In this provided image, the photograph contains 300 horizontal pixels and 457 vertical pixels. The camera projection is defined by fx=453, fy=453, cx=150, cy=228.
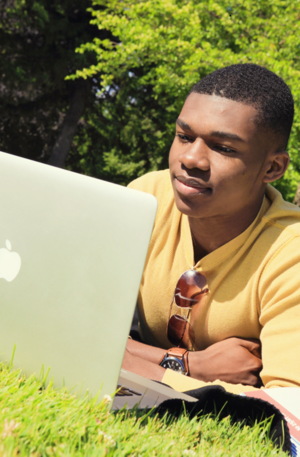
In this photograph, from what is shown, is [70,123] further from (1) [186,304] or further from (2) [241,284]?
(2) [241,284]

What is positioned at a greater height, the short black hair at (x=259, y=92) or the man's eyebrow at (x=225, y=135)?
the short black hair at (x=259, y=92)

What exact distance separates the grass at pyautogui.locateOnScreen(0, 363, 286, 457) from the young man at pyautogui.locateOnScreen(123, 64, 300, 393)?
15.5 inches

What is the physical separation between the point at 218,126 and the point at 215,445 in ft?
4.03

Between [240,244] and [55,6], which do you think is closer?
[240,244]

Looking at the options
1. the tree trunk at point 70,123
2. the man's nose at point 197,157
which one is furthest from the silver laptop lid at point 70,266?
the tree trunk at point 70,123

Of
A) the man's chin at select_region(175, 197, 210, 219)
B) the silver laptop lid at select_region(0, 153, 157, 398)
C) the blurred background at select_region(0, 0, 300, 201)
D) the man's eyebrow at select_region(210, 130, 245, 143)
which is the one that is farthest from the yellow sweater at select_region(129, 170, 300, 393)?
the blurred background at select_region(0, 0, 300, 201)

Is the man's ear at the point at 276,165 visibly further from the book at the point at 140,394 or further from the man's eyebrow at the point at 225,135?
the book at the point at 140,394

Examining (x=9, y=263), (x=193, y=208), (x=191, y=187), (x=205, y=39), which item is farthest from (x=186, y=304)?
(x=205, y=39)

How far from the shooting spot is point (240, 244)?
2227mm

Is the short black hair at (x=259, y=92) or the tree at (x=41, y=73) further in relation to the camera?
the tree at (x=41, y=73)

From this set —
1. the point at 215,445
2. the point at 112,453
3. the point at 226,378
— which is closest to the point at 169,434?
the point at 215,445

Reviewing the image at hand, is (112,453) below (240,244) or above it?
below

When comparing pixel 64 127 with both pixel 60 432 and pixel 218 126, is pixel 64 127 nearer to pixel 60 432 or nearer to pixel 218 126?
pixel 218 126

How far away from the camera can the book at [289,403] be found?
4.92 ft
